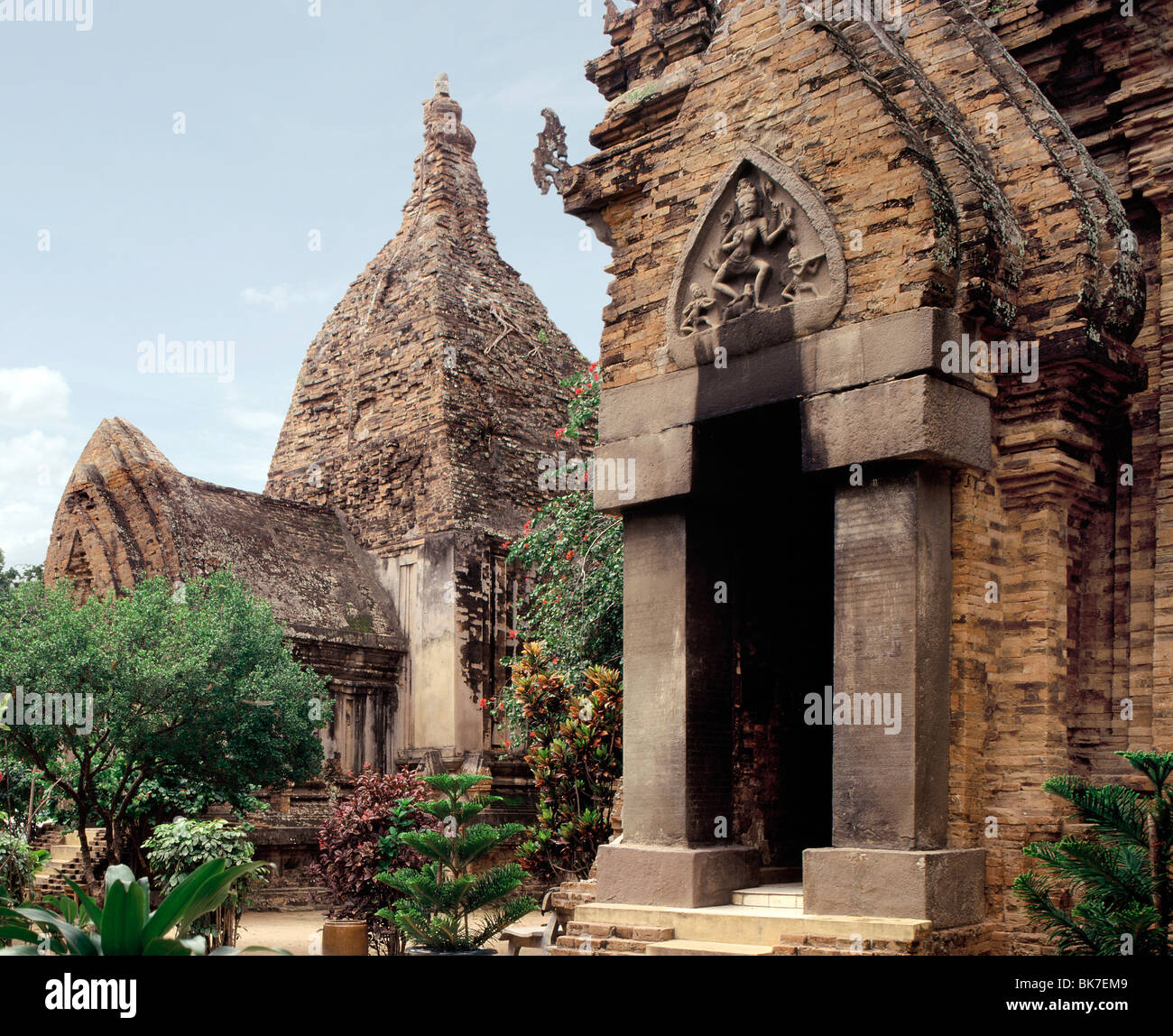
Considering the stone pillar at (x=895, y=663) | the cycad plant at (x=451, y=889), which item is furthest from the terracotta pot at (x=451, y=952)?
the stone pillar at (x=895, y=663)

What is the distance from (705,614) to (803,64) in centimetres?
367

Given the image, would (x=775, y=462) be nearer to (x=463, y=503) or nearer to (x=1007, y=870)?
(x=1007, y=870)

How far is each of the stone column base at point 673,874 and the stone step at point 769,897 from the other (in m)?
0.09

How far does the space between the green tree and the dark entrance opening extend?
7.53 meters

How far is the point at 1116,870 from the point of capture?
635 cm

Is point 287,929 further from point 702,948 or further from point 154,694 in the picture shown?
point 702,948

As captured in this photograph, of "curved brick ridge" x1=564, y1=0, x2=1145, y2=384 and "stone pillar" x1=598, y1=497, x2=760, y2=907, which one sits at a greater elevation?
"curved brick ridge" x1=564, y1=0, x2=1145, y2=384

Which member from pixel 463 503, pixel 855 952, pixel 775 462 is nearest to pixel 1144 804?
pixel 855 952

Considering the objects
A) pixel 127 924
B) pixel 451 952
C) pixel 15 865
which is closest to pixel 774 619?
pixel 451 952

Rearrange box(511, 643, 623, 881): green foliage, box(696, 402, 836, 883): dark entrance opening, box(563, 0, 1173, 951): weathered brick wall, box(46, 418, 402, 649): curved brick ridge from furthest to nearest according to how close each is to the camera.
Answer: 1. box(46, 418, 402, 649): curved brick ridge
2. box(511, 643, 623, 881): green foliage
3. box(696, 402, 836, 883): dark entrance opening
4. box(563, 0, 1173, 951): weathered brick wall

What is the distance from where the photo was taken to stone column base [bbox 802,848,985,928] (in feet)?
23.2

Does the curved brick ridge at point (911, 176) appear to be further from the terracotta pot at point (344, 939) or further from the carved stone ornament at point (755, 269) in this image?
the terracotta pot at point (344, 939)

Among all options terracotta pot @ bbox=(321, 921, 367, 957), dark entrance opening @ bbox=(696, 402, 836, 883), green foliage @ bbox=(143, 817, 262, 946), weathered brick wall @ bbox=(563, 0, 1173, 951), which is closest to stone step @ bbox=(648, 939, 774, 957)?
weathered brick wall @ bbox=(563, 0, 1173, 951)

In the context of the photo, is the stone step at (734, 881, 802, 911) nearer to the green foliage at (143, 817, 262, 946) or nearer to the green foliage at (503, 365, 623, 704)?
the green foliage at (503, 365, 623, 704)
